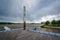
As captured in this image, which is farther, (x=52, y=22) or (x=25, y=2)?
(x=52, y=22)

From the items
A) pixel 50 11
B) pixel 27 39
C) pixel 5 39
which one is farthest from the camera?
pixel 50 11

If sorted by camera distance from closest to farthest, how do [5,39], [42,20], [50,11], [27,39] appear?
[27,39] < [5,39] < [50,11] < [42,20]

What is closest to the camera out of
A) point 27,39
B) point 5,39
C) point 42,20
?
point 27,39

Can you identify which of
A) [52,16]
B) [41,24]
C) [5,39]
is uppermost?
[52,16]

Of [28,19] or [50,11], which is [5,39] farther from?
[50,11]

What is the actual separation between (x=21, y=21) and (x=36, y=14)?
2.50ft

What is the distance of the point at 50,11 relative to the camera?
13.0ft

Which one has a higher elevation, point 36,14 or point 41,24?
point 36,14

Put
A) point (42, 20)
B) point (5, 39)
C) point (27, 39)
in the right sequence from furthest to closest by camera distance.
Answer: point (42, 20)
point (5, 39)
point (27, 39)

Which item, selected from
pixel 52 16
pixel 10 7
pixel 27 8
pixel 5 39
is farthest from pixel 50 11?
pixel 5 39

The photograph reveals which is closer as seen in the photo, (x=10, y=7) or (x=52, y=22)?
(x=10, y=7)

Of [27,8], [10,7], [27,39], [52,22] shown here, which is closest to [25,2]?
[27,8]

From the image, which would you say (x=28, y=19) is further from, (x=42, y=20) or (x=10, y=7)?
(x=10, y=7)

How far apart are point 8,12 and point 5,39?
134cm
